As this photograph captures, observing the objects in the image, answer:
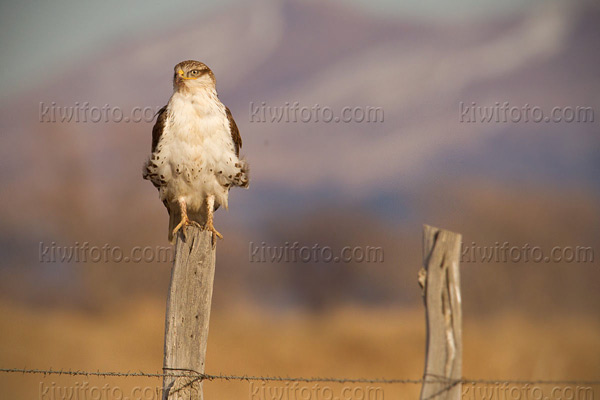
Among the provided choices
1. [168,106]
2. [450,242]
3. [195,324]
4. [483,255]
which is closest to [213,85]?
[168,106]

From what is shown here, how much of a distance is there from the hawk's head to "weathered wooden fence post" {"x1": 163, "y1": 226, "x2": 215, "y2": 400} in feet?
6.78

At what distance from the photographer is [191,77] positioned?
4980mm

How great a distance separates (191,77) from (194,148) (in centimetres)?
60

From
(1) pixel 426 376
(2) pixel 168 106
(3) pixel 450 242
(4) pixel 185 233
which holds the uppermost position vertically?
(2) pixel 168 106

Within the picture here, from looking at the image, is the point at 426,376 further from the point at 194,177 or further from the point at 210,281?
the point at 194,177

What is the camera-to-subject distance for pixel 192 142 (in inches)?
189

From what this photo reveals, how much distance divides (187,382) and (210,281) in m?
0.50

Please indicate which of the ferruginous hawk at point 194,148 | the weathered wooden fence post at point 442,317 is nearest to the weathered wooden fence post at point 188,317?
the weathered wooden fence post at point 442,317

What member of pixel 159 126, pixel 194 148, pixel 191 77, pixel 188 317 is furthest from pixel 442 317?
pixel 191 77

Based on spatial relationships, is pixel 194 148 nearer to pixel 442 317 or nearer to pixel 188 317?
pixel 188 317

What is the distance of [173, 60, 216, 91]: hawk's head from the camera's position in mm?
4934

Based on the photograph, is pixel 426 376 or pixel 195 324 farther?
pixel 195 324

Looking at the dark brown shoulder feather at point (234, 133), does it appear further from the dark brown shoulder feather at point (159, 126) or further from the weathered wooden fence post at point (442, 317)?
the weathered wooden fence post at point (442, 317)

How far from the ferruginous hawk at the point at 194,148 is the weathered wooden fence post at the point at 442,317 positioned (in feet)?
8.36
